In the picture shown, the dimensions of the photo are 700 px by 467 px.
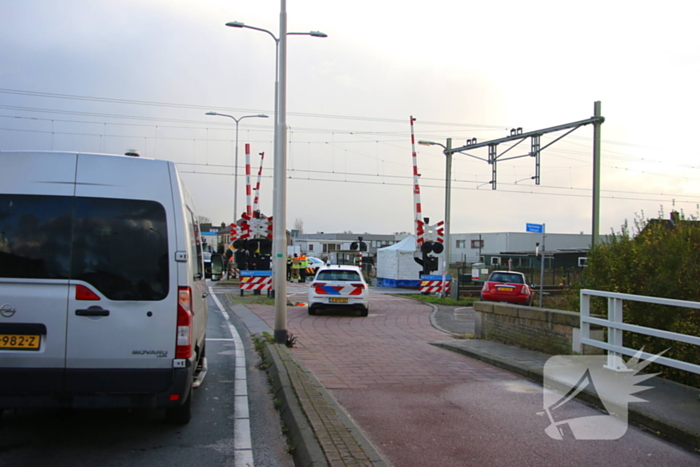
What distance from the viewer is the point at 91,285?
4762mm

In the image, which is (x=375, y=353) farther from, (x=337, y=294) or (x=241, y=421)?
(x=337, y=294)

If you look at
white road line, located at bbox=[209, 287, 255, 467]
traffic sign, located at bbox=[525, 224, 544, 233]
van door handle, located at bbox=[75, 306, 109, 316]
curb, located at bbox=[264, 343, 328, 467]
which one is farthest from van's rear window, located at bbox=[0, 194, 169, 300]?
traffic sign, located at bbox=[525, 224, 544, 233]

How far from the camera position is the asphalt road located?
473cm

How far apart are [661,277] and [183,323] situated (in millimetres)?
5953

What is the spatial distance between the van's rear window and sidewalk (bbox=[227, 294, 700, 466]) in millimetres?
1628

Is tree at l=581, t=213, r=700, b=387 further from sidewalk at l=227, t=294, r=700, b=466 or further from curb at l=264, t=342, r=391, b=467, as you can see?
curb at l=264, t=342, r=391, b=467

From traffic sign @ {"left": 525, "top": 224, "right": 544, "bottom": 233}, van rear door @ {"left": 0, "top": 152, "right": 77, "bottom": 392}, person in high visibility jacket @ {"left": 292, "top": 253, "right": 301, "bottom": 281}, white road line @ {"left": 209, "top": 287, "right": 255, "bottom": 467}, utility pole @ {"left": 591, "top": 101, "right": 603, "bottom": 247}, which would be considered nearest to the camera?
van rear door @ {"left": 0, "top": 152, "right": 77, "bottom": 392}

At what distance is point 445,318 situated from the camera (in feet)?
60.0

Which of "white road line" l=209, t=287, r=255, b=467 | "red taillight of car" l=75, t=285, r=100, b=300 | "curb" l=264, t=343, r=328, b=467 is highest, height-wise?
"red taillight of car" l=75, t=285, r=100, b=300

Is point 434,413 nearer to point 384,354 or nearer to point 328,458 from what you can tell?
point 328,458

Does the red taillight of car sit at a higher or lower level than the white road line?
higher

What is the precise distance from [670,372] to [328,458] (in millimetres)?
4817

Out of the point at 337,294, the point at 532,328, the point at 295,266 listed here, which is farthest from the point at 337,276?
the point at 295,266

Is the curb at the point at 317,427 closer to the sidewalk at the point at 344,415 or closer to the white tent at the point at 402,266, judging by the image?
the sidewalk at the point at 344,415
